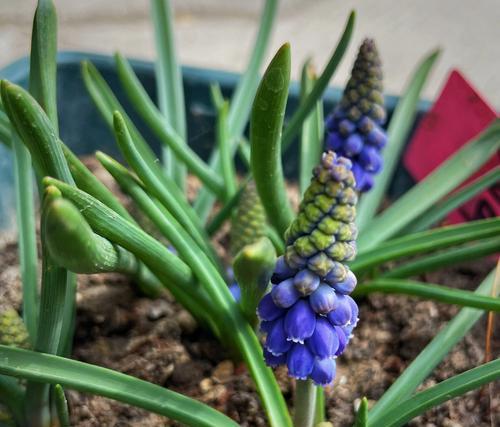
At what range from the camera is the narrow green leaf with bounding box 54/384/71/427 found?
2.09 ft

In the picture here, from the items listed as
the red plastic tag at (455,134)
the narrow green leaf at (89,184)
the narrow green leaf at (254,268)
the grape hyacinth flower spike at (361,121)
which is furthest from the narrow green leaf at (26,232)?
the red plastic tag at (455,134)

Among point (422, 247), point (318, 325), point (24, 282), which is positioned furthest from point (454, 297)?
point (24, 282)

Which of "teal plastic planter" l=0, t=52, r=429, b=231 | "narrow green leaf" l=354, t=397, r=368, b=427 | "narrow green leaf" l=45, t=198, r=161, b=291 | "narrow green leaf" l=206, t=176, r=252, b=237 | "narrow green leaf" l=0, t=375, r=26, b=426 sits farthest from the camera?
"teal plastic planter" l=0, t=52, r=429, b=231

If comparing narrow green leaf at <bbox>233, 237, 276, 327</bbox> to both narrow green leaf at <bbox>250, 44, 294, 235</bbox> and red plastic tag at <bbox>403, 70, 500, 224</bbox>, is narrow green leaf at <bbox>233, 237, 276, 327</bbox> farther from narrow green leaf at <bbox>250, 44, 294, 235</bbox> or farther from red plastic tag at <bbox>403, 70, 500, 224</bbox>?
red plastic tag at <bbox>403, 70, 500, 224</bbox>

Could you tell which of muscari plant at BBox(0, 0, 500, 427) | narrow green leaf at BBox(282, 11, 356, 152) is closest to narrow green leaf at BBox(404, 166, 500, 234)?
muscari plant at BBox(0, 0, 500, 427)

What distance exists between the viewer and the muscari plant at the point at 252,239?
541mm

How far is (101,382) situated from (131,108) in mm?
665

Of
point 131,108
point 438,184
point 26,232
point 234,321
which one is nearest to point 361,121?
point 438,184

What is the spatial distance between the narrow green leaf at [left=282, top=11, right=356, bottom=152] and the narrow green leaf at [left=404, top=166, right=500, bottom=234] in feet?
0.72

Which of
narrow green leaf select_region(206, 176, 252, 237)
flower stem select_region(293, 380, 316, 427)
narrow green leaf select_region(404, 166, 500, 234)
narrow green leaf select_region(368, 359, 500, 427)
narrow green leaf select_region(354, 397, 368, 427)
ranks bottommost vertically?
narrow green leaf select_region(354, 397, 368, 427)

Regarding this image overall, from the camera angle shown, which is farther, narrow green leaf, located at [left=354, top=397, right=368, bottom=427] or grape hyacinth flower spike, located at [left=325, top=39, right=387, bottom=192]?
grape hyacinth flower spike, located at [left=325, top=39, right=387, bottom=192]

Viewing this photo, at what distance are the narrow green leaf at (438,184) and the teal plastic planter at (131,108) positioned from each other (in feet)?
0.67

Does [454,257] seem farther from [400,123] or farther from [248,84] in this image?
[248,84]

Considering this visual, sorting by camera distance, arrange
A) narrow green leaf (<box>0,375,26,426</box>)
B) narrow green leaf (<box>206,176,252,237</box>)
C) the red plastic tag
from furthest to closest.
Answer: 1. the red plastic tag
2. narrow green leaf (<box>206,176,252,237</box>)
3. narrow green leaf (<box>0,375,26,426</box>)
